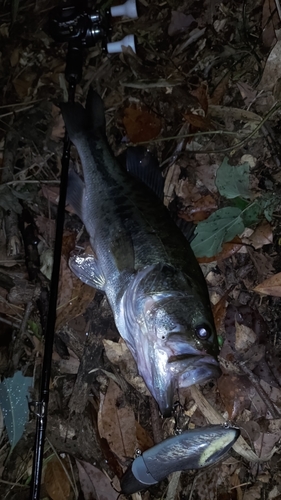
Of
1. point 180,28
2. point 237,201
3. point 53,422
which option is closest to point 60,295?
point 53,422

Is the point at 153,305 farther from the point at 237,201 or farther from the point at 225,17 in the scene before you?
the point at 225,17

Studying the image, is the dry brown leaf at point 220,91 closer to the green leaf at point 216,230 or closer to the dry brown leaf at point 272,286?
the green leaf at point 216,230

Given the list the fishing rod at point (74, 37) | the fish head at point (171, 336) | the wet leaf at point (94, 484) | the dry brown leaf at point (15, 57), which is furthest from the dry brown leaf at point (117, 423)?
the dry brown leaf at point (15, 57)

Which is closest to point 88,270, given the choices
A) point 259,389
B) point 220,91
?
point 259,389

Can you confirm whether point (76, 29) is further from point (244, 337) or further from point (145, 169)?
point (244, 337)

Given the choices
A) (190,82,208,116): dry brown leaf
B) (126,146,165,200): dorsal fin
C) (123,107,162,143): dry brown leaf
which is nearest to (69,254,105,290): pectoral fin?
(126,146,165,200): dorsal fin
